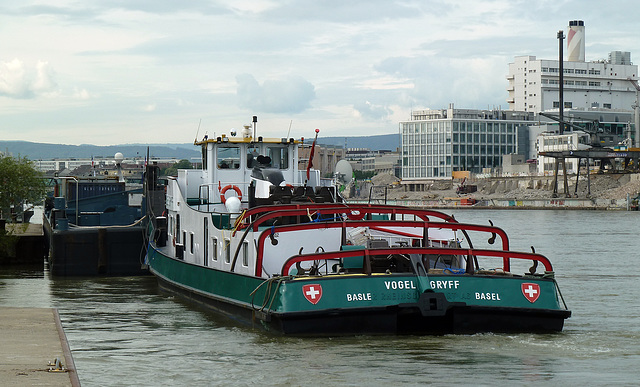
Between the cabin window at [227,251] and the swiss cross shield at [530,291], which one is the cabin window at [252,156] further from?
the swiss cross shield at [530,291]

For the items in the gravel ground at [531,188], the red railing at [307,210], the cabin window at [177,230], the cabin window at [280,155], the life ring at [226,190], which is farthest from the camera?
the gravel ground at [531,188]

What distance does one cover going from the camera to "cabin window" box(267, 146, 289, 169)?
27700 millimetres

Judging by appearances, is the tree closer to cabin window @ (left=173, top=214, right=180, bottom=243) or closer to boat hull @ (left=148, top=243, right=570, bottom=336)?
cabin window @ (left=173, top=214, right=180, bottom=243)

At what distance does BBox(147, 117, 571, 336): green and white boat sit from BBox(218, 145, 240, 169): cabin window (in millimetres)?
1791

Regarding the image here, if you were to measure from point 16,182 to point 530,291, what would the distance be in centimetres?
2274

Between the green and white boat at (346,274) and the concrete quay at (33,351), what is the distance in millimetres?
4144

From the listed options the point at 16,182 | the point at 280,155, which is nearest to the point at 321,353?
the point at 280,155

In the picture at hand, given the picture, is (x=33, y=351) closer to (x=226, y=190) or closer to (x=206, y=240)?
(x=206, y=240)

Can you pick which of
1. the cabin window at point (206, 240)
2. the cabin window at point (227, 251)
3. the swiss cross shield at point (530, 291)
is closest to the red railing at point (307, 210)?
the cabin window at point (227, 251)

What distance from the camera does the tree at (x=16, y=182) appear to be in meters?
33.8

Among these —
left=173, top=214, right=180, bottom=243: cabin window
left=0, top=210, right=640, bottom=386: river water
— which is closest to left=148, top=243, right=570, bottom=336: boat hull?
left=0, top=210, right=640, bottom=386: river water

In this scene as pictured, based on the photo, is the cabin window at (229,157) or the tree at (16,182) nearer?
the cabin window at (229,157)

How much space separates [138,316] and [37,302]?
4.44 meters

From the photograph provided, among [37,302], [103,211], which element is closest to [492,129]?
[103,211]
